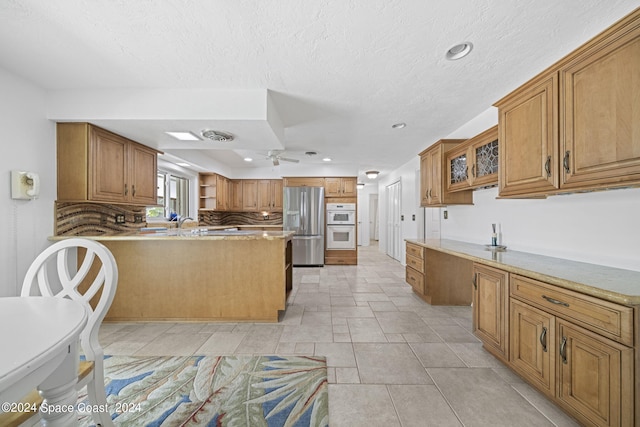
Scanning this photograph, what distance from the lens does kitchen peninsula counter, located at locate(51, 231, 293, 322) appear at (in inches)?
110

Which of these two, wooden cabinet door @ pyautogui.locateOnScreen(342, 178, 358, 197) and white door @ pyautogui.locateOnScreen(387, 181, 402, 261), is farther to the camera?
white door @ pyautogui.locateOnScreen(387, 181, 402, 261)

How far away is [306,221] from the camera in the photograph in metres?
5.83

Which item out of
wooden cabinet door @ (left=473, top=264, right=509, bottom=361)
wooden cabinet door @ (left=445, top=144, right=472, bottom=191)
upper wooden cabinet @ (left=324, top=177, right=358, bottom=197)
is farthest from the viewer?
upper wooden cabinet @ (left=324, top=177, right=358, bottom=197)

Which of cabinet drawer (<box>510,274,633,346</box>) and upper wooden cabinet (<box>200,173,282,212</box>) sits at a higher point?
upper wooden cabinet (<box>200,173,282,212</box>)

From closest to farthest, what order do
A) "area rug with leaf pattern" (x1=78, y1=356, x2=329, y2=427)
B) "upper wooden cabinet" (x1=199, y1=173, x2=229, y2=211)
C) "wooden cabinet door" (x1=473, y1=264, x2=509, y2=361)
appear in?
"area rug with leaf pattern" (x1=78, y1=356, x2=329, y2=427), "wooden cabinet door" (x1=473, y1=264, x2=509, y2=361), "upper wooden cabinet" (x1=199, y1=173, x2=229, y2=211)

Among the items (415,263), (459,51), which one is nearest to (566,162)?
(459,51)

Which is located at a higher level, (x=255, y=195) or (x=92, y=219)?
(x=255, y=195)

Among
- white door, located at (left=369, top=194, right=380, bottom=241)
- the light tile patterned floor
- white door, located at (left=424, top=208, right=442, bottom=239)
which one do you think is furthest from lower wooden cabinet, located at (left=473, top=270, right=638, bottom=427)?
white door, located at (left=369, top=194, right=380, bottom=241)

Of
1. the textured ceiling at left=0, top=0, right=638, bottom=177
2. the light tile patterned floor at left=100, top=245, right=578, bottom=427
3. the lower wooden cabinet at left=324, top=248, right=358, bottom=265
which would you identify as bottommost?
the light tile patterned floor at left=100, top=245, right=578, bottom=427

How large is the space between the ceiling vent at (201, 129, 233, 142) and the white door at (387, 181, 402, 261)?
4.45 metres

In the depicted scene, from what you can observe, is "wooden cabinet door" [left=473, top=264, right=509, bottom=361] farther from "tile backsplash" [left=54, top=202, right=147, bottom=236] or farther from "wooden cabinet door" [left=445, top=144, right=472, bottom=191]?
"tile backsplash" [left=54, top=202, right=147, bottom=236]

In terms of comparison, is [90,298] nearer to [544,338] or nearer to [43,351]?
[43,351]

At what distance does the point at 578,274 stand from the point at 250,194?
6.10 m

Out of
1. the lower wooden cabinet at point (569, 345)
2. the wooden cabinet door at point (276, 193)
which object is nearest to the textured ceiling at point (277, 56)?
the lower wooden cabinet at point (569, 345)
